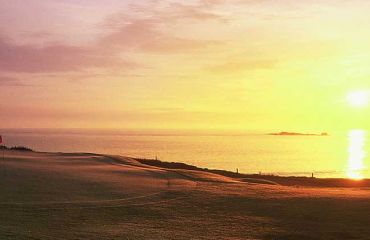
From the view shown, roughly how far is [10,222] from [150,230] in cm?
514

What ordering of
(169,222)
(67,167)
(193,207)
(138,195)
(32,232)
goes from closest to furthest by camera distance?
(32,232) → (169,222) → (193,207) → (138,195) → (67,167)

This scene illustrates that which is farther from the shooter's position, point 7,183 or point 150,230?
point 7,183

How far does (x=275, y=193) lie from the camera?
1067 inches

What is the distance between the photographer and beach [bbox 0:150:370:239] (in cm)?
1852

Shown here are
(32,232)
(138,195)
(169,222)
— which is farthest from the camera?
(138,195)

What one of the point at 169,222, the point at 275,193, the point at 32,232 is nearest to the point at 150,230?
the point at 169,222

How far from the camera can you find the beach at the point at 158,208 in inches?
729

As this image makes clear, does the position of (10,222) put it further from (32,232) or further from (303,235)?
(303,235)

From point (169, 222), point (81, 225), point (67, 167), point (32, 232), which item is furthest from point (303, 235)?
point (67, 167)

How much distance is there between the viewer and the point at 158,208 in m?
22.4

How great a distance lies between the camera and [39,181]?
1061 inches

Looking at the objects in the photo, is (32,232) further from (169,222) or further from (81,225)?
(169,222)

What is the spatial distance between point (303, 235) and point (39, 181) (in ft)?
47.5

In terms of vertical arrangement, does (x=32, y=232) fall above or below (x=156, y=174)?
below
